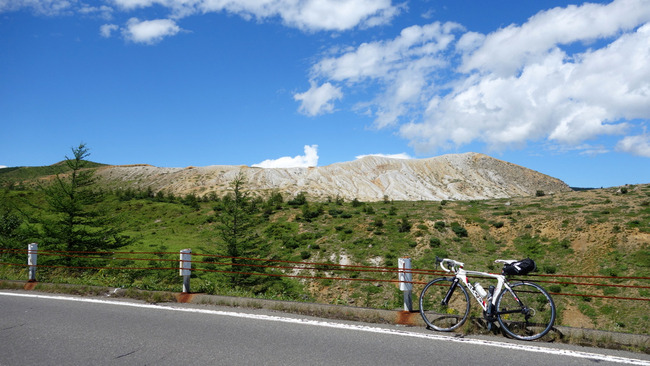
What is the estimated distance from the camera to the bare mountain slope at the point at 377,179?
3853 inches

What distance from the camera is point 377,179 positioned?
343 feet

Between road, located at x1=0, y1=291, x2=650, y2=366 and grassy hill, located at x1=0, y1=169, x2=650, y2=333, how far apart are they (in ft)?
44.9

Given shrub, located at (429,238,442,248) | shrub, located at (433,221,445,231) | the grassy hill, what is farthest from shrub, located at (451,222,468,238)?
shrub, located at (429,238,442,248)

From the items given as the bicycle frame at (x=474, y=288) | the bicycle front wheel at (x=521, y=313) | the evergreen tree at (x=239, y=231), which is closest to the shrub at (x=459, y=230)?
the evergreen tree at (x=239, y=231)

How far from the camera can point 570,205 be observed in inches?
1991

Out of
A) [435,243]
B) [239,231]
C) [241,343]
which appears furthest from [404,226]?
[241,343]

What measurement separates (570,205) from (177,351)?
5552 cm

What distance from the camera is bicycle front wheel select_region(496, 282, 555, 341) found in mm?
6102

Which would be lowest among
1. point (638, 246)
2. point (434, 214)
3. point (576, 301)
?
point (576, 301)

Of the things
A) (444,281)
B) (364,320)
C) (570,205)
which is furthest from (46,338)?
(570,205)

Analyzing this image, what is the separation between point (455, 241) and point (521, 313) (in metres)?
40.1

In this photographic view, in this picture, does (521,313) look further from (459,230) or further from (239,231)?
(459,230)

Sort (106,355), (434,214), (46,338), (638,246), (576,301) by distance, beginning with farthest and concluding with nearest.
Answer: (434,214), (638,246), (576,301), (46,338), (106,355)

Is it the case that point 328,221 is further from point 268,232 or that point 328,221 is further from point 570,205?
point 570,205
